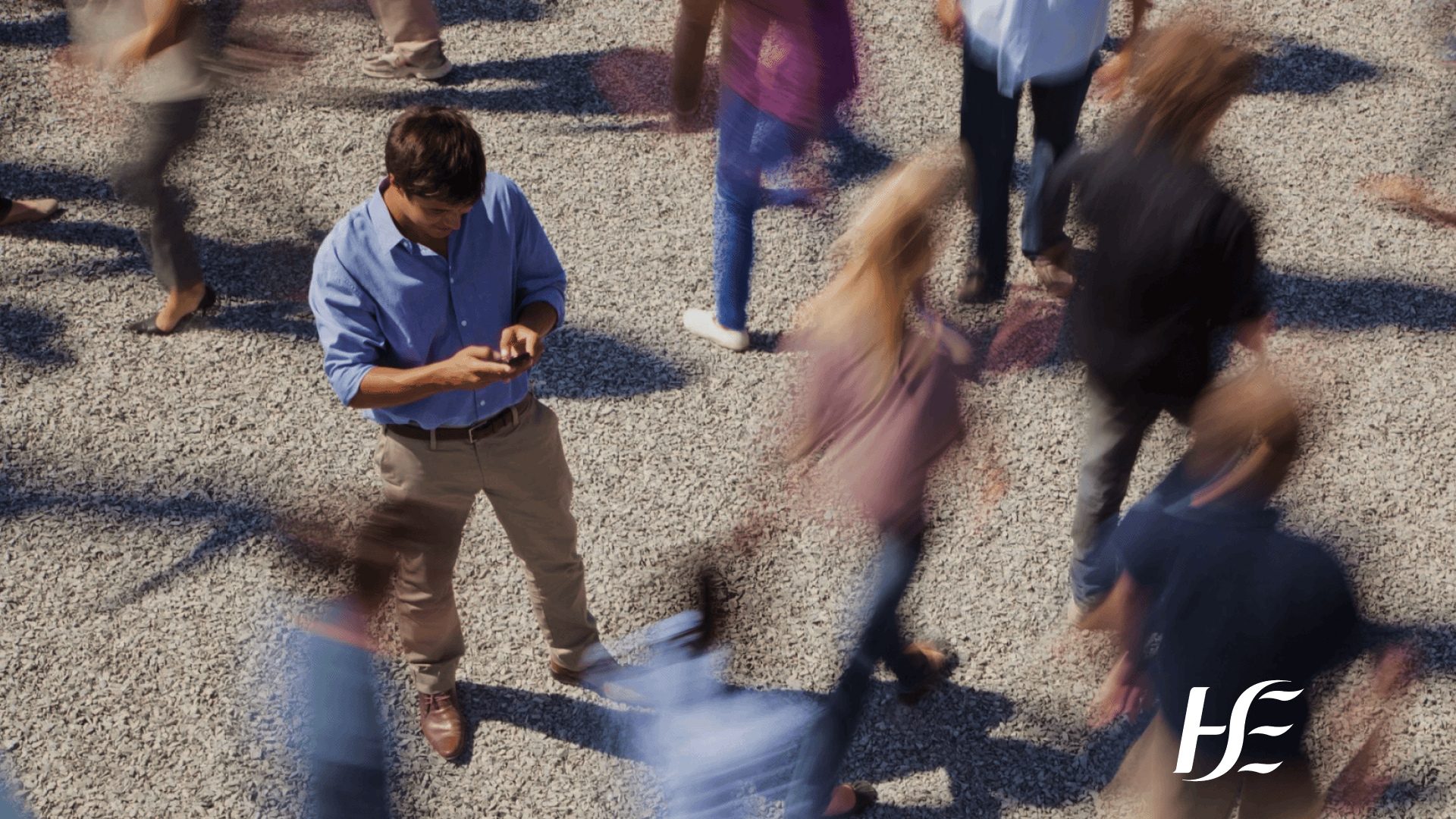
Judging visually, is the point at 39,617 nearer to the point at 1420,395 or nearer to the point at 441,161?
the point at 441,161

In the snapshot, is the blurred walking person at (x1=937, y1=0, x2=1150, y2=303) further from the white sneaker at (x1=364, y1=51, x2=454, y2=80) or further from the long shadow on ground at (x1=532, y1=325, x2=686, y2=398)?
the white sneaker at (x1=364, y1=51, x2=454, y2=80)

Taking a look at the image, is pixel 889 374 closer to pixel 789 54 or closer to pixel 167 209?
pixel 789 54

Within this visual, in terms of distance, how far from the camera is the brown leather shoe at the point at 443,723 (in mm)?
3004

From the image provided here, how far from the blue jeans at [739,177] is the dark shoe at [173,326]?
1914 millimetres

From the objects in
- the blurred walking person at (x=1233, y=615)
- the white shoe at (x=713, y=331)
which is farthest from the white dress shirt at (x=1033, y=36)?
the blurred walking person at (x=1233, y=615)

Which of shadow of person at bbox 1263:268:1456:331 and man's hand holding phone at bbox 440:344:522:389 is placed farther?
shadow of person at bbox 1263:268:1456:331

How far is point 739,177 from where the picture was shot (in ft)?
11.6

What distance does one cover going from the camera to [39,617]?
3.30 meters

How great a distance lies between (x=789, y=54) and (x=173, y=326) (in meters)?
2.50

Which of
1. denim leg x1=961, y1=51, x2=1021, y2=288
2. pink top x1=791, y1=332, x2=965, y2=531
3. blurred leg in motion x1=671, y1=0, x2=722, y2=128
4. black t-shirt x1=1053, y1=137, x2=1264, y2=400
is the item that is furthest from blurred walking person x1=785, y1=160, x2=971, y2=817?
denim leg x1=961, y1=51, x2=1021, y2=288

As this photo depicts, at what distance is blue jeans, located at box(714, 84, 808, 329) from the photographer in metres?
3.37

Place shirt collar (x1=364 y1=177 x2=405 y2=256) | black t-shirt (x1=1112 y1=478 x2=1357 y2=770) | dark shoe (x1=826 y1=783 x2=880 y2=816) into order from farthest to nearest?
1. dark shoe (x1=826 y1=783 x2=880 y2=816)
2. shirt collar (x1=364 y1=177 x2=405 y2=256)
3. black t-shirt (x1=1112 y1=478 x2=1357 y2=770)

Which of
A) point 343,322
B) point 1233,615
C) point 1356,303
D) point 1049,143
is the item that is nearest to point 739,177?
point 1049,143

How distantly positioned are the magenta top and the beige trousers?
2261 mm
